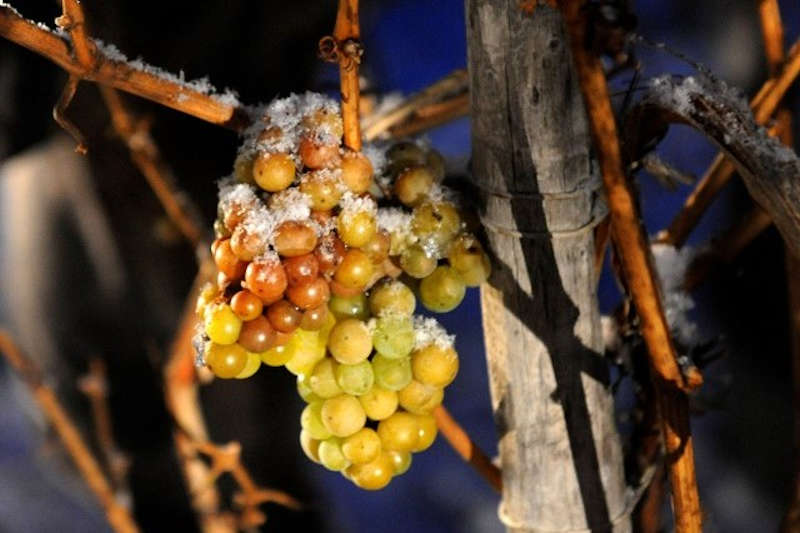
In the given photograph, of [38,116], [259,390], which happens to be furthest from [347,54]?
[259,390]

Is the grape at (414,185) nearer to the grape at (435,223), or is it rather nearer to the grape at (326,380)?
the grape at (435,223)

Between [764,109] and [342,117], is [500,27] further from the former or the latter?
[764,109]

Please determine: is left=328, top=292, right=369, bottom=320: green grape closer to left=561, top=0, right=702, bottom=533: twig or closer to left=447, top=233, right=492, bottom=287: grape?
left=447, top=233, right=492, bottom=287: grape

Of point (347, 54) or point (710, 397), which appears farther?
point (710, 397)

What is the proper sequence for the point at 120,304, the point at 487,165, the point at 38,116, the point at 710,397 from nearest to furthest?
the point at 487,165, the point at 710,397, the point at 38,116, the point at 120,304

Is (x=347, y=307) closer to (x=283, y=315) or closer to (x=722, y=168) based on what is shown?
(x=283, y=315)

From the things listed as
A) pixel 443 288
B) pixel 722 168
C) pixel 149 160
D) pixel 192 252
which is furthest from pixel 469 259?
pixel 192 252

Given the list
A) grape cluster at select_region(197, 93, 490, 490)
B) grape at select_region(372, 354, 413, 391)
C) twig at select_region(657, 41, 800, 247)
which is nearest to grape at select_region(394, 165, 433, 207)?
grape cluster at select_region(197, 93, 490, 490)
